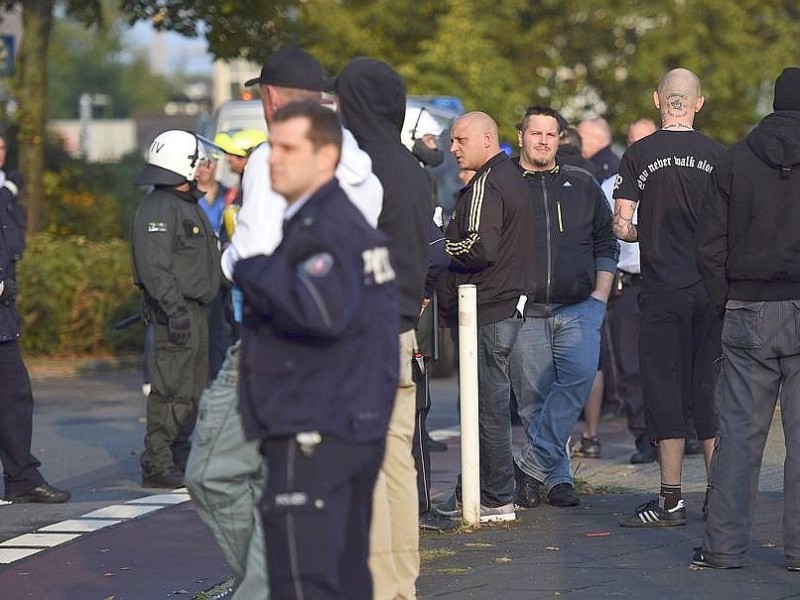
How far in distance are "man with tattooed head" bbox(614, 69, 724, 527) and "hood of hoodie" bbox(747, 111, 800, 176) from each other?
1057 millimetres

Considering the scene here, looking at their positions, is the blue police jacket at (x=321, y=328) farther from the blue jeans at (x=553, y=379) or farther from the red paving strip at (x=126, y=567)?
the blue jeans at (x=553, y=379)

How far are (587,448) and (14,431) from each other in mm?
3604

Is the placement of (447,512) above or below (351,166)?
below

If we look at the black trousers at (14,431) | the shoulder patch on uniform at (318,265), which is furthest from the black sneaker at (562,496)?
the shoulder patch on uniform at (318,265)

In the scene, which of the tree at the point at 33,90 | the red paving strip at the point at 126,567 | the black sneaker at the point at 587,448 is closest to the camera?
the red paving strip at the point at 126,567

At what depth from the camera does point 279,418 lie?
14.7 feet

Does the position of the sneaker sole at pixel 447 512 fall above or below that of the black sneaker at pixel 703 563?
above

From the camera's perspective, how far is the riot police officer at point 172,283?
9.61 meters

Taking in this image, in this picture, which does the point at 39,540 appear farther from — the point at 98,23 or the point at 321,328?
the point at 98,23

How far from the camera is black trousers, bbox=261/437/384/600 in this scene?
14.6 ft

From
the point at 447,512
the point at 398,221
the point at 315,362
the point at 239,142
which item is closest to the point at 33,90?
the point at 239,142

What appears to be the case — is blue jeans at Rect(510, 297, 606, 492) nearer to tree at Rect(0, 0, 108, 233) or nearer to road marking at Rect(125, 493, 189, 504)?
road marking at Rect(125, 493, 189, 504)

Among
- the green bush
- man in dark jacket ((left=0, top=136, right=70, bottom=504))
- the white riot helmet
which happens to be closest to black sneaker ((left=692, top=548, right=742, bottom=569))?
man in dark jacket ((left=0, top=136, right=70, bottom=504))

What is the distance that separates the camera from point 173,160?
9.72m
